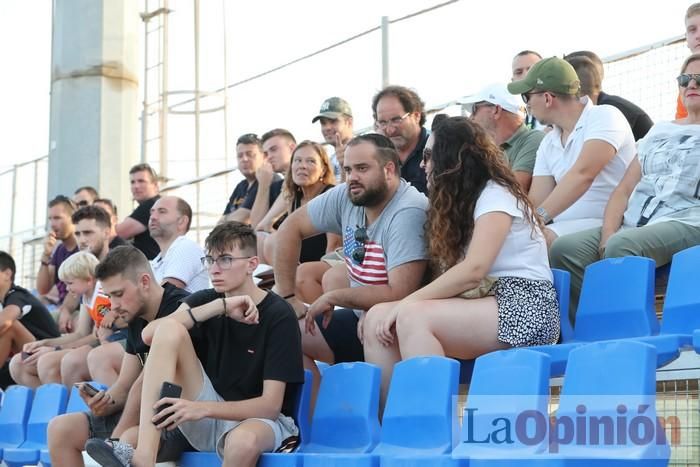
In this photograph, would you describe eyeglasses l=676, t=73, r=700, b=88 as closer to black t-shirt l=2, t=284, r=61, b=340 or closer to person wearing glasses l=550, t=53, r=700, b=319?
person wearing glasses l=550, t=53, r=700, b=319

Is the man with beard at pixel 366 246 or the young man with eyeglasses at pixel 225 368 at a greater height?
the man with beard at pixel 366 246

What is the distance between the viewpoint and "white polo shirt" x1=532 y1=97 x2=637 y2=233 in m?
4.26

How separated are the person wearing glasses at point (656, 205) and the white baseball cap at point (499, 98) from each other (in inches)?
28.4

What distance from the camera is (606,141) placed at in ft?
13.9

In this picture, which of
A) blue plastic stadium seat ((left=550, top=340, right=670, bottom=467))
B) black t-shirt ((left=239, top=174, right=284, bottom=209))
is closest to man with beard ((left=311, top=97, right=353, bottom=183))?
black t-shirt ((left=239, top=174, right=284, bottom=209))

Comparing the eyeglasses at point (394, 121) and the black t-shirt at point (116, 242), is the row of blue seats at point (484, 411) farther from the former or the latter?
the black t-shirt at point (116, 242)

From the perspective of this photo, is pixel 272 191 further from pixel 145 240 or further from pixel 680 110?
pixel 680 110

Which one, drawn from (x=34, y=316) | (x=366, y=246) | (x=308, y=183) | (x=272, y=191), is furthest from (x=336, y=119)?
(x=34, y=316)

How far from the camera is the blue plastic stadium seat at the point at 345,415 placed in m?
3.58

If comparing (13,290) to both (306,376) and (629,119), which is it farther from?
(629,119)

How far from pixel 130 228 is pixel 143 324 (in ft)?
9.00

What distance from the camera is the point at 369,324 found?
371 centimetres

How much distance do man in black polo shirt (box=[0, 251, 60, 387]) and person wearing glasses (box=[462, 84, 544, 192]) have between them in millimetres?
3208

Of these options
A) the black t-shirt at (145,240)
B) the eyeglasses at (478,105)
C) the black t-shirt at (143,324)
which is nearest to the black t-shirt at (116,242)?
the black t-shirt at (145,240)
